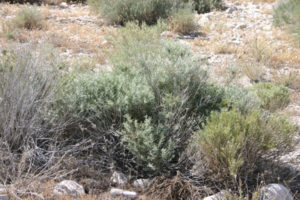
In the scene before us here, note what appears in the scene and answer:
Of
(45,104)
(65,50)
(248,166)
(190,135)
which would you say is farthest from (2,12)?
→ (248,166)

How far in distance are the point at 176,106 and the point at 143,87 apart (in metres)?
0.40

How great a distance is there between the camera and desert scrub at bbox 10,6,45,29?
8078 millimetres

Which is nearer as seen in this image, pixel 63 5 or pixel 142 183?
pixel 142 183

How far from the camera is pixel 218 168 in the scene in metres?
3.51

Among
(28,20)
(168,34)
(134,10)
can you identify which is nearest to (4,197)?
(28,20)

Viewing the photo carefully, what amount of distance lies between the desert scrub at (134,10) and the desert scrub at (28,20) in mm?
1819

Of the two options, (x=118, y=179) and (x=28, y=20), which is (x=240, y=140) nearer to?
(x=118, y=179)

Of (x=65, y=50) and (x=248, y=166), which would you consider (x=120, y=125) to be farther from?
(x=65, y=50)

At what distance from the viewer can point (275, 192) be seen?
3293 mm

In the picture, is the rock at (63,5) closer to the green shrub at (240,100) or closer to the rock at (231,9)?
the rock at (231,9)

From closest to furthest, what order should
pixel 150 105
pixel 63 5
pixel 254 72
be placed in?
pixel 150 105 < pixel 254 72 < pixel 63 5

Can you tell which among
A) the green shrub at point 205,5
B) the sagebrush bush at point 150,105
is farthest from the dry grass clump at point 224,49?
the green shrub at point 205,5

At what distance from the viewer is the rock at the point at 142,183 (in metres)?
3.54

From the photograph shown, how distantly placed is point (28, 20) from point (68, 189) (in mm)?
5809
